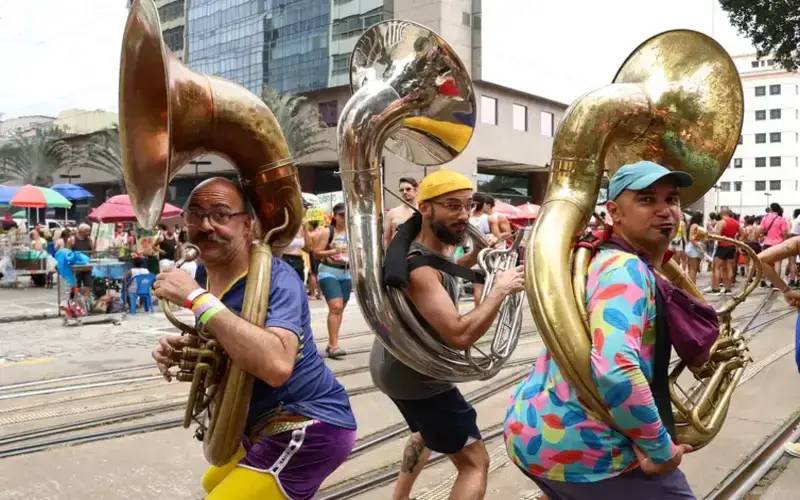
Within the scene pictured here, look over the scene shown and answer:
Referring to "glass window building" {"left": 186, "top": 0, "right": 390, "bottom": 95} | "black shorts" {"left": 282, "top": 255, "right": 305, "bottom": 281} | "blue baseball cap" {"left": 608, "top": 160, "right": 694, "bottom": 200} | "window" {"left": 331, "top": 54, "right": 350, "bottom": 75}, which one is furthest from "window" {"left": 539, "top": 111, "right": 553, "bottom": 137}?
"blue baseball cap" {"left": 608, "top": 160, "right": 694, "bottom": 200}

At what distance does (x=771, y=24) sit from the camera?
47.3ft

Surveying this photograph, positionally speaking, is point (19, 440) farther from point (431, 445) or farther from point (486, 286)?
point (486, 286)

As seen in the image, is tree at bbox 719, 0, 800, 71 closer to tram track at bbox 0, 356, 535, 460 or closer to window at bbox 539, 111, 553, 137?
tram track at bbox 0, 356, 535, 460

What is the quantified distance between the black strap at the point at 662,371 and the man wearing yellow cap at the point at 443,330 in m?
0.90

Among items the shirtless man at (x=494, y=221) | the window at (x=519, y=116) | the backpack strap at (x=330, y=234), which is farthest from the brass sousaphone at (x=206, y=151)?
the window at (x=519, y=116)

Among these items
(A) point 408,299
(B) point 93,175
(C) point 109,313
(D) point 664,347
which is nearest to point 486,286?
(A) point 408,299

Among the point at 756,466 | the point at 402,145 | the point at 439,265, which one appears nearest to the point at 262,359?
the point at 439,265

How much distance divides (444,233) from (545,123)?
127ft

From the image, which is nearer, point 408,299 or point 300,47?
point 408,299

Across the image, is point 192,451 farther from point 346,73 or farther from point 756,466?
point 346,73

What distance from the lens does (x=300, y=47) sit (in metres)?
42.9

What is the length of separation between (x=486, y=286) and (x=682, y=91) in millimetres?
1217

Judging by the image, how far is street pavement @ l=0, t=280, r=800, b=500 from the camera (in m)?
3.91

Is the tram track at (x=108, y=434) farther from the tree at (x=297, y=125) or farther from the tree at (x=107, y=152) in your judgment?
the tree at (x=107, y=152)
